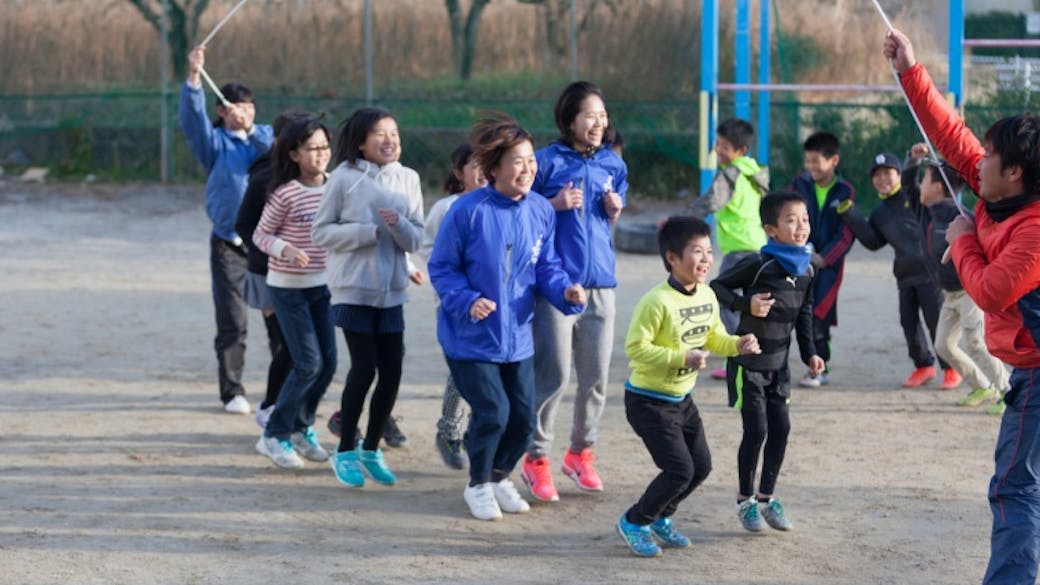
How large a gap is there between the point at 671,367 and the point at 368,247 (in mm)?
1592

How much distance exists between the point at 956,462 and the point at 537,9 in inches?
503

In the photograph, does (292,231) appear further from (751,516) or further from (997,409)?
(997,409)

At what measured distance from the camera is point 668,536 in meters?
5.95

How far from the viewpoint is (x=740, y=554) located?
19.2ft

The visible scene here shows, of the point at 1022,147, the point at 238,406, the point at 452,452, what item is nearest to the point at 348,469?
the point at 452,452

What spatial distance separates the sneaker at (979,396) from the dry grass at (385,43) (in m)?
8.80

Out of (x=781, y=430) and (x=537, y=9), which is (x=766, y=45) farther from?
(x=781, y=430)

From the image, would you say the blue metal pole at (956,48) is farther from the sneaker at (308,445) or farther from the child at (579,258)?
the sneaker at (308,445)

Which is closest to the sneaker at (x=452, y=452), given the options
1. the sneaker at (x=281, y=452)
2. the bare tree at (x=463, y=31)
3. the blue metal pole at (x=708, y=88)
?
the sneaker at (x=281, y=452)

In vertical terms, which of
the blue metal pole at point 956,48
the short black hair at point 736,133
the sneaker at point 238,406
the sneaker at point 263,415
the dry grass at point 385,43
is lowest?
the sneaker at point 238,406

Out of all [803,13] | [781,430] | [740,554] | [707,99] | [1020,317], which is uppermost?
[803,13]

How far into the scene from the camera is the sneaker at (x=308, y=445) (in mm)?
7312

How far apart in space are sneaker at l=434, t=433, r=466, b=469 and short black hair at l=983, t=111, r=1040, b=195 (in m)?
3.21

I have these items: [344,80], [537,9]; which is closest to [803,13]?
[537,9]
